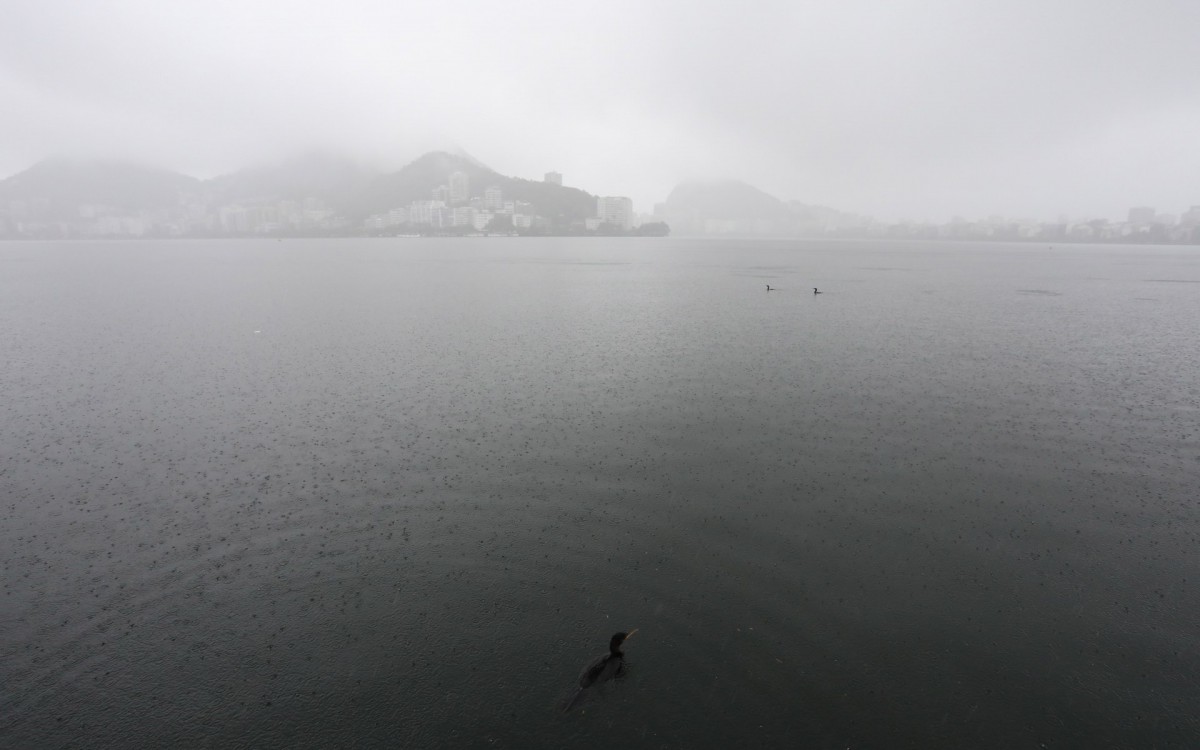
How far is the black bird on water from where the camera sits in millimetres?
16359

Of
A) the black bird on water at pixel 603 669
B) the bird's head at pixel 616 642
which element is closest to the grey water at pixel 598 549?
the black bird on water at pixel 603 669

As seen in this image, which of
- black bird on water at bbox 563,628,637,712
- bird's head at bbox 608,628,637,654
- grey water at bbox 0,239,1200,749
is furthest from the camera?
bird's head at bbox 608,628,637,654

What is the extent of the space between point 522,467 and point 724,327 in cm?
4125

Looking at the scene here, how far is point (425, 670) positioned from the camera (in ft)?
56.0

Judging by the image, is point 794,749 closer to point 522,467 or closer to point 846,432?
point 522,467

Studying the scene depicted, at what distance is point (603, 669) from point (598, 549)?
5.92 metres

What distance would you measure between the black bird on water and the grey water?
372 millimetres

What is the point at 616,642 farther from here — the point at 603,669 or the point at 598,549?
the point at 598,549

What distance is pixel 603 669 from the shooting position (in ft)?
55.5

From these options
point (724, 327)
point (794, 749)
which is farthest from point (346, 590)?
point (724, 327)

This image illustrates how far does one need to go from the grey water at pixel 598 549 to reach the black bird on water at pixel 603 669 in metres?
0.37

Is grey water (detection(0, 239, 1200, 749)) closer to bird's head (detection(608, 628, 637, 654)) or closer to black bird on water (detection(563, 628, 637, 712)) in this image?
black bird on water (detection(563, 628, 637, 712))

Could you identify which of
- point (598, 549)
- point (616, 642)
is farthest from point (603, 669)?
point (598, 549)

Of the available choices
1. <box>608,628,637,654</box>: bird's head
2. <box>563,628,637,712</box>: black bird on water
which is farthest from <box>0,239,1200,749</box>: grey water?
<box>608,628,637,654</box>: bird's head
